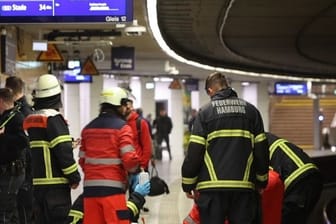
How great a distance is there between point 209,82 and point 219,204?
1.17 m

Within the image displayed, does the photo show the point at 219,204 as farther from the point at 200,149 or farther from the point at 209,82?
the point at 209,82

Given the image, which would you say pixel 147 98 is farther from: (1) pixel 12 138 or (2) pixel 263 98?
(1) pixel 12 138

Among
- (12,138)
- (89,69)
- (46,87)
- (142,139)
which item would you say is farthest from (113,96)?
(89,69)

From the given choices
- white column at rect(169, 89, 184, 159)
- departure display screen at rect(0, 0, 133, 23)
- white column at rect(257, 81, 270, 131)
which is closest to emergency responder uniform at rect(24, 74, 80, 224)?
departure display screen at rect(0, 0, 133, 23)

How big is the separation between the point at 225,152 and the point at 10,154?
286cm

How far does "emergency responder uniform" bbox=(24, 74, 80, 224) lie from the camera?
711cm

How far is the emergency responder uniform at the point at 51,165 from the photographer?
7113 mm

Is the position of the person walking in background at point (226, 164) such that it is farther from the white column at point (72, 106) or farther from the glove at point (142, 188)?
the white column at point (72, 106)

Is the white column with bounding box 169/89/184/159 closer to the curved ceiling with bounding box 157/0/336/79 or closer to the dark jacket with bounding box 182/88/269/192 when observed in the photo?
the curved ceiling with bounding box 157/0/336/79

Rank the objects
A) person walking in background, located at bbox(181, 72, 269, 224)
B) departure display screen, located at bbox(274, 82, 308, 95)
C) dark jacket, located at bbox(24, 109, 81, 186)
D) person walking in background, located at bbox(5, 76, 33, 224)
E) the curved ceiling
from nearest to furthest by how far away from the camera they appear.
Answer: person walking in background, located at bbox(181, 72, 269, 224) < dark jacket, located at bbox(24, 109, 81, 186) < person walking in background, located at bbox(5, 76, 33, 224) < the curved ceiling < departure display screen, located at bbox(274, 82, 308, 95)

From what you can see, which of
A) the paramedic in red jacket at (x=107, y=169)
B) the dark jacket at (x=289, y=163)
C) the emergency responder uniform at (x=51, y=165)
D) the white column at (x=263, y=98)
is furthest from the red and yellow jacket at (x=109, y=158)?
the white column at (x=263, y=98)

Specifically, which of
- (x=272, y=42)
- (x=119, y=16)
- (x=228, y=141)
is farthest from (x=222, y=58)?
(x=228, y=141)

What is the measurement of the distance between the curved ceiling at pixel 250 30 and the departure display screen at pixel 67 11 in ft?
11.0

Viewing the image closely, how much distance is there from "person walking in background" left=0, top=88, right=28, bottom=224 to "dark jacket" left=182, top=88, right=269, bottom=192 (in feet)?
8.08
